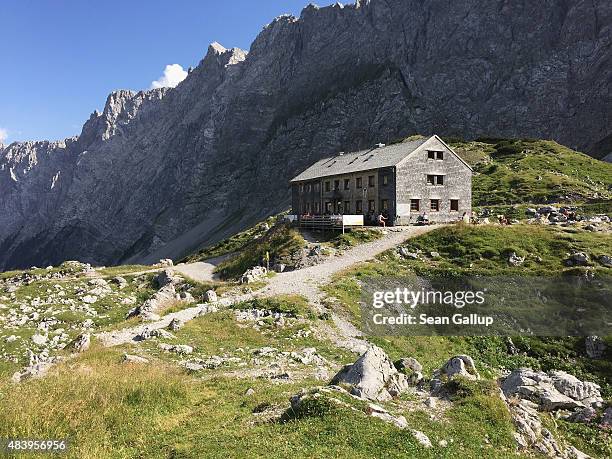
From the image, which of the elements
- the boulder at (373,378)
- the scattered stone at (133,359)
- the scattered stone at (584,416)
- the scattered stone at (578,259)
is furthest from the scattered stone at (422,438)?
the scattered stone at (578,259)

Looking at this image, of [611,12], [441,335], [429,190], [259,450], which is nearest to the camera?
[259,450]

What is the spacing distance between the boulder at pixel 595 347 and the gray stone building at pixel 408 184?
3058 centimetres

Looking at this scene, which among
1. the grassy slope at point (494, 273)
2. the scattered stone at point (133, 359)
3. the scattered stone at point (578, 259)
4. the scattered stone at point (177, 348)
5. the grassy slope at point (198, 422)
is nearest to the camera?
the grassy slope at point (198, 422)

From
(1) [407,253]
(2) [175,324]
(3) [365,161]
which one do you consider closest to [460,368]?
(2) [175,324]

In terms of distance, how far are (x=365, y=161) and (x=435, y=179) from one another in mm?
11149

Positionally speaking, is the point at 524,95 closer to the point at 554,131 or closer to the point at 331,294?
the point at 554,131

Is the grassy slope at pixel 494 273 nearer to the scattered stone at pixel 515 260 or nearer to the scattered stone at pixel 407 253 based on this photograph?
the scattered stone at pixel 515 260

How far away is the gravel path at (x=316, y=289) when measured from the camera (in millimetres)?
26266

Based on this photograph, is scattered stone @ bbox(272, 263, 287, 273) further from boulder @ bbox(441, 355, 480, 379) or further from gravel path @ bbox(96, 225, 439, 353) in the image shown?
boulder @ bbox(441, 355, 480, 379)

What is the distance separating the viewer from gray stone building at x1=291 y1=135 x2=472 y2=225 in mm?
55156

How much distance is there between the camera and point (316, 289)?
114 feet

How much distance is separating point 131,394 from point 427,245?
36.8 m

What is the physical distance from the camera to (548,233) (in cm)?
4394

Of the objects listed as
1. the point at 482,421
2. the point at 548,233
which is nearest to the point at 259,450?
the point at 482,421
